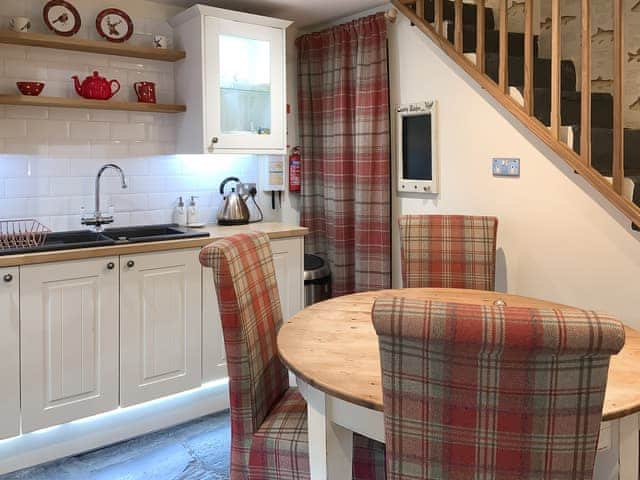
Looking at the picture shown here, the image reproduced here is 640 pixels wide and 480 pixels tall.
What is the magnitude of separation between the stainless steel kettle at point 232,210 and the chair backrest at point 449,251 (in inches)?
51.3

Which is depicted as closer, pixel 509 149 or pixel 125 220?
pixel 509 149

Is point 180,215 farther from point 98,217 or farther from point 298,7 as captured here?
point 298,7

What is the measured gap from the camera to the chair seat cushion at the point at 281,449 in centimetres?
168

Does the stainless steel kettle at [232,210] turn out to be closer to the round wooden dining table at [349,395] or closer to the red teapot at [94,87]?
the red teapot at [94,87]

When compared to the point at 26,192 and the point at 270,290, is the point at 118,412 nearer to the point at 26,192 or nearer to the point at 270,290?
the point at 26,192

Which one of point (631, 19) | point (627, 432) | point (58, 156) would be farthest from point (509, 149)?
point (58, 156)

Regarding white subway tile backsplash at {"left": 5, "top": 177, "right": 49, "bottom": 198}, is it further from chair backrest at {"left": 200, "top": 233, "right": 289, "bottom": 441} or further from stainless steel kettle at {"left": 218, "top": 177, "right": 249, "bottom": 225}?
chair backrest at {"left": 200, "top": 233, "right": 289, "bottom": 441}

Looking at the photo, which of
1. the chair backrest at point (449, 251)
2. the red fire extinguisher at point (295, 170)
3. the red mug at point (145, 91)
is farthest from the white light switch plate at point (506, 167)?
the red mug at point (145, 91)

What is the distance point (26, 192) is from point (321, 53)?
6.88 feet

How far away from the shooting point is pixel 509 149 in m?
3.05

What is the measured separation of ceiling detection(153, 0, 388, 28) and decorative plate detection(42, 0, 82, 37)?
1.83ft

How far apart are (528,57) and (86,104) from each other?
227 centimetres

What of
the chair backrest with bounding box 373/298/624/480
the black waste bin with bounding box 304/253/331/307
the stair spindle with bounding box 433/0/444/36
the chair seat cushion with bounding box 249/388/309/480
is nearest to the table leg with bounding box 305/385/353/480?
the chair seat cushion with bounding box 249/388/309/480

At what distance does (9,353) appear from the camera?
2553 millimetres
